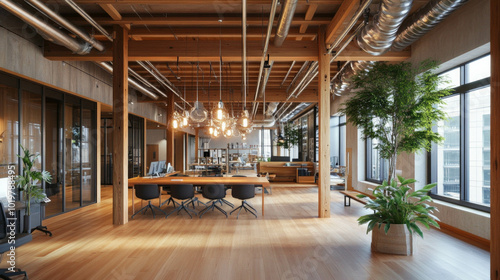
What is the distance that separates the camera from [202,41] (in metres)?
6.28

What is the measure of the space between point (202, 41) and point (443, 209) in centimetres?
576

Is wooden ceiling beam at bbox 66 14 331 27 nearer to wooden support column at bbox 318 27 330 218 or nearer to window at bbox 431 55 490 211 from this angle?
wooden support column at bbox 318 27 330 218

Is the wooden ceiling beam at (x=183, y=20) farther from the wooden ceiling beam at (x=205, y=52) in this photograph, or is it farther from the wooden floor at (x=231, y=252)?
the wooden floor at (x=231, y=252)

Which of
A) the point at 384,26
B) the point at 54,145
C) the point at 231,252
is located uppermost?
the point at 384,26

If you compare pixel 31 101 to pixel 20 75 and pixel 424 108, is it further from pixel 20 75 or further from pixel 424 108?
pixel 424 108

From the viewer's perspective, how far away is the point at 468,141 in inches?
206

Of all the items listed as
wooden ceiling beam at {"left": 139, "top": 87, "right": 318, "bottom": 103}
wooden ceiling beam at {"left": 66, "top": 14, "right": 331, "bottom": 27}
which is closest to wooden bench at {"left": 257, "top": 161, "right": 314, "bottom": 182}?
wooden ceiling beam at {"left": 139, "top": 87, "right": 318, "bottom": 103}

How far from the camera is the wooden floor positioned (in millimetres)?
3318

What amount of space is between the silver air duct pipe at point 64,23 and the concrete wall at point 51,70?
3.77ft

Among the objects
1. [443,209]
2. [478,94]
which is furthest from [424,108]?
[443,209]

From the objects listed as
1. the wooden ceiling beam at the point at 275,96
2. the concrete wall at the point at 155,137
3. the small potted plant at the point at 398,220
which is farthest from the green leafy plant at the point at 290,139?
the small potted plant at the point at 398,220

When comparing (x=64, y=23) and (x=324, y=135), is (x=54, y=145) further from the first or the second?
(x=324, y=135)

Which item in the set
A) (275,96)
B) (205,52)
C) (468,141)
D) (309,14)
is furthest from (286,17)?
(275,96)

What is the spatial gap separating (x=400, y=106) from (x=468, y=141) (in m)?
1.42
